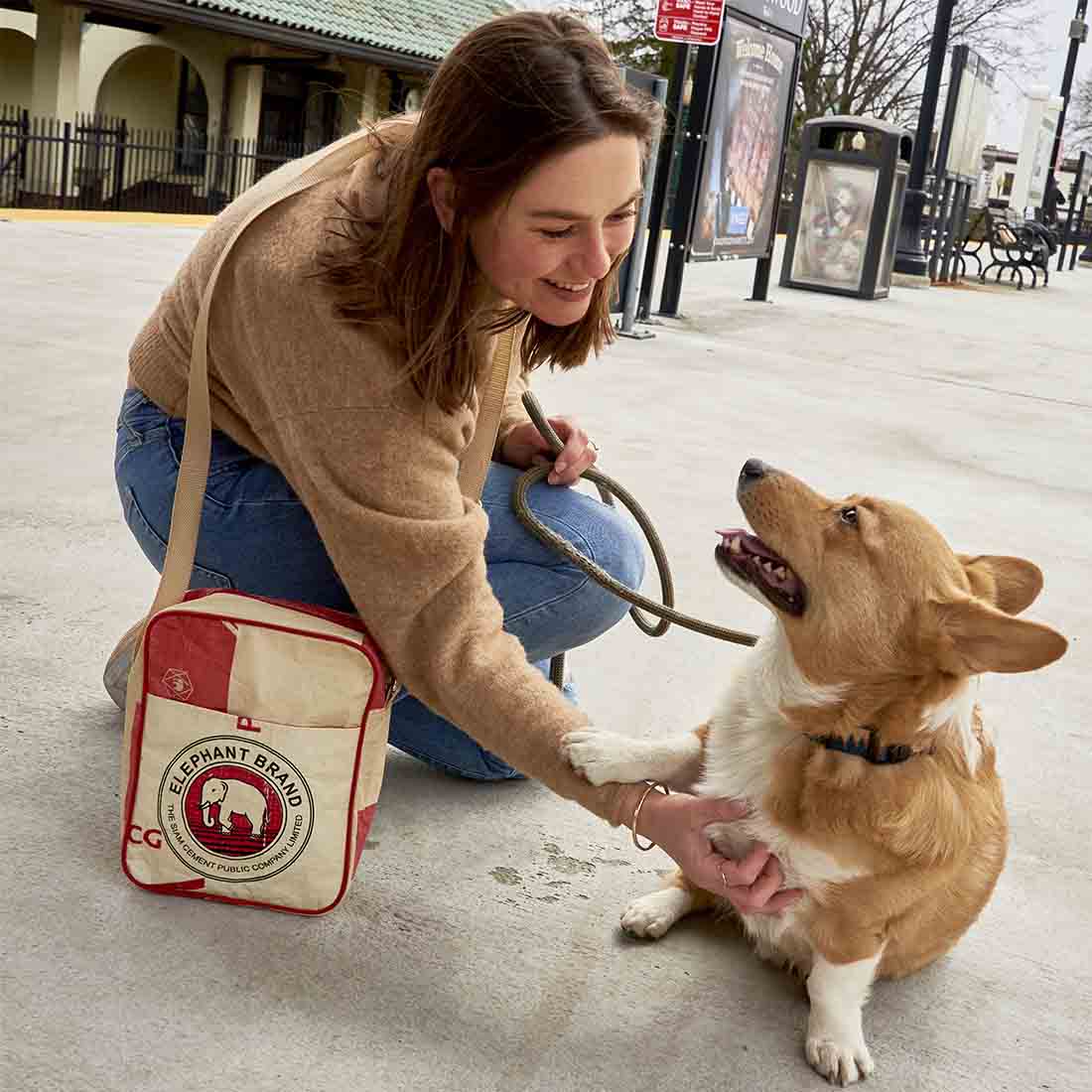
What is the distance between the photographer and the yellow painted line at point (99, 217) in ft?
40.2

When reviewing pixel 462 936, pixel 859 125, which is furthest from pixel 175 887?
pixel 859 125

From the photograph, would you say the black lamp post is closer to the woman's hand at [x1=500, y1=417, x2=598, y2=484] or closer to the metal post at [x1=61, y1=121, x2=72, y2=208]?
the metal post at [x1=61, y1=121, x2=72, y2=208]

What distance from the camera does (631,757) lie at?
84.0 inches

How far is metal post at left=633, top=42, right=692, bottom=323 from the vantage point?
9.35 meters

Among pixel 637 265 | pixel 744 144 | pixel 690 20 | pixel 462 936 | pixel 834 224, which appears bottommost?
pixel 462 936

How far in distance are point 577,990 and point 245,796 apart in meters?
0.64

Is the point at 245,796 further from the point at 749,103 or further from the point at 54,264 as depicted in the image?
the point at 749,103

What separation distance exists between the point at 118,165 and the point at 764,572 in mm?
16717

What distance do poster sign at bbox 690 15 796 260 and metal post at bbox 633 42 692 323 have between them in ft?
1.05

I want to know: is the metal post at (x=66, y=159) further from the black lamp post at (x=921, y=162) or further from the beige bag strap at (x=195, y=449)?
the beige bag strap at (x=195, y=449)

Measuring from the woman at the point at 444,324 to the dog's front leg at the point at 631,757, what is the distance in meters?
0.03

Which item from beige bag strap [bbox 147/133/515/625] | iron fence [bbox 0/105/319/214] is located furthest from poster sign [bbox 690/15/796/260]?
beige bag strap [bbox 147/133/515/625]

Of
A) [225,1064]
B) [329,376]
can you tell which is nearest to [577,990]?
[225,1064]

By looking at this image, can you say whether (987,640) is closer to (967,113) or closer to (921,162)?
(921,162)
